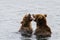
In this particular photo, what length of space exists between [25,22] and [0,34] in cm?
137

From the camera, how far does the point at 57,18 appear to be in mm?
25953

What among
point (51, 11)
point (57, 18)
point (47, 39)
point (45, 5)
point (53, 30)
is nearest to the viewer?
point (47, 39)

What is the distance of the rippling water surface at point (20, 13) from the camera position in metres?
22.8

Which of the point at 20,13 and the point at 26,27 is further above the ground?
the point at 20,13

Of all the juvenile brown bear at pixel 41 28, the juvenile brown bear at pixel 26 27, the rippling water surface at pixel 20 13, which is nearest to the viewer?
the juvenile brown bear at pixel 41 28

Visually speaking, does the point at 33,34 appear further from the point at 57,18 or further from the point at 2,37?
the point at 57,18

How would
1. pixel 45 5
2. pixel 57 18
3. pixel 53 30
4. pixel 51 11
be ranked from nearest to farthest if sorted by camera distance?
1. pixel 53 30
2. pixel 57 18
3. pixel 51 11
4. pixel 45 5

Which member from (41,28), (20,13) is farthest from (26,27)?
(20,13)

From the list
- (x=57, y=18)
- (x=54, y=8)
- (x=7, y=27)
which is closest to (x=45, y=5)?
(x=54, y=8)

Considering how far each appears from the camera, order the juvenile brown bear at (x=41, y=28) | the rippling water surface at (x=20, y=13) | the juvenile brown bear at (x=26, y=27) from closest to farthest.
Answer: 1. the juvenile brown bear at (x=41, y=28)
2. the juvenile brown bear at (x=26, y=27)
3. the rippling water surface at (x=20, y=13)

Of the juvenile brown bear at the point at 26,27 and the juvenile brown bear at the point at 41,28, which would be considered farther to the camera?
the juvenile brown bear at the point at 26,27

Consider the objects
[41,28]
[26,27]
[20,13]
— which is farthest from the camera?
[20,13]

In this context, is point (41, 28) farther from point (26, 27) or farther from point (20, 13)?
point (20, 13)

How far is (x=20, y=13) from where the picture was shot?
91.2 ft
